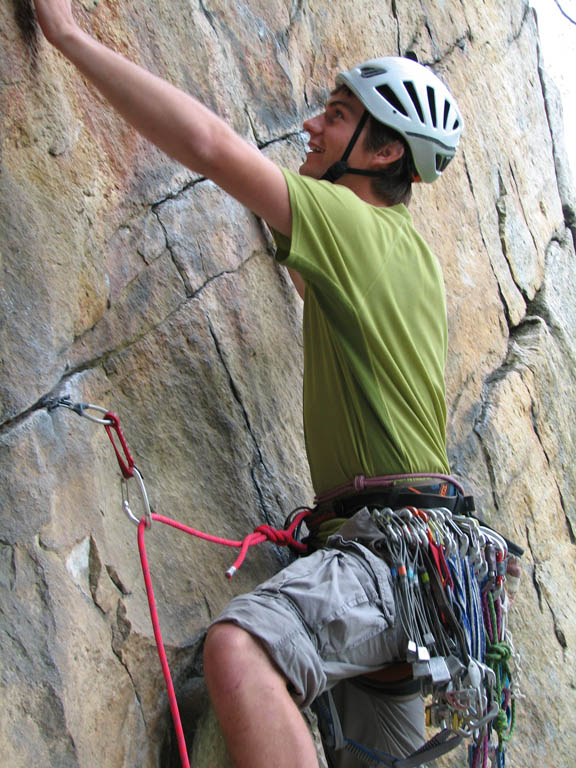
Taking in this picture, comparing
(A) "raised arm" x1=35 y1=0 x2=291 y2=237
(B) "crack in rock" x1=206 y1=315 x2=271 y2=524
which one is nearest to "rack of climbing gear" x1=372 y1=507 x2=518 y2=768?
(B) "crack in rock" x1=206 y1=315 x2=271 y2=524

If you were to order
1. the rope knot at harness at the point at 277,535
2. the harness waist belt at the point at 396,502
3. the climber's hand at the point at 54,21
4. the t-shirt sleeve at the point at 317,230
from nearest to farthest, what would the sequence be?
the climber's hand at the point at 54,21 < the t-shirt sleeve at the point at 317,230 < the harness waist belt at the point at 396,502 < the rope knot at harness at the point at 277,535

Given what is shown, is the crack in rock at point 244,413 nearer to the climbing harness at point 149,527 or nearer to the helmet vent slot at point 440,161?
the climbing harness at point 149,527

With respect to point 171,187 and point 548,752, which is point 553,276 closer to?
point 548,752

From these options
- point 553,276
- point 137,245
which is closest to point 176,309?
point 137,245

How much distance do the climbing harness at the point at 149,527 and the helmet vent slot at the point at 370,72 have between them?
1.48 m

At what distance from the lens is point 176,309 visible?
2.74 meters

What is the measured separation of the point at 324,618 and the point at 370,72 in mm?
1877

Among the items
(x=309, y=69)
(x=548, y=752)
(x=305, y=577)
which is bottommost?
(x=548, y=752)

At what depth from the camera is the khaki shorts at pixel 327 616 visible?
6.29 ft

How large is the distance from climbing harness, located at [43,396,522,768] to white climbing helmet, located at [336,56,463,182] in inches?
45.1

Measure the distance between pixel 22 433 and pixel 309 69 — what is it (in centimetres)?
235

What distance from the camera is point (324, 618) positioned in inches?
78.5

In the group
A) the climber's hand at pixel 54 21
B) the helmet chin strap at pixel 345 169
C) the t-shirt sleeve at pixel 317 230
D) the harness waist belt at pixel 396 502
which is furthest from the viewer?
the helmet chin strap at pixel 345 169

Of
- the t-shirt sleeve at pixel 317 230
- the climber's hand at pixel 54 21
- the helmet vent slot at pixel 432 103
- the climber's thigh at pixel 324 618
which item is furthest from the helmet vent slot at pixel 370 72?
the climber's thigh at pixel 324 618
